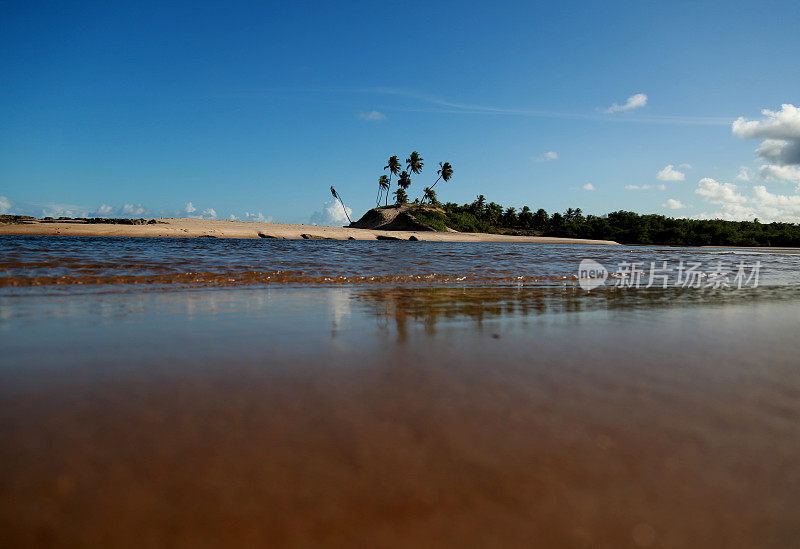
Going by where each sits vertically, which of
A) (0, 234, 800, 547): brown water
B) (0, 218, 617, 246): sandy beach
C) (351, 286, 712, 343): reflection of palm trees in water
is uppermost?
(0, 218, 617, 246): sandy beach

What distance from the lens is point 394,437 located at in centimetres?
176

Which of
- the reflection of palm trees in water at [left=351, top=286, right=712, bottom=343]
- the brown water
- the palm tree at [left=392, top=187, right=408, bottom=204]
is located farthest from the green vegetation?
the brown water

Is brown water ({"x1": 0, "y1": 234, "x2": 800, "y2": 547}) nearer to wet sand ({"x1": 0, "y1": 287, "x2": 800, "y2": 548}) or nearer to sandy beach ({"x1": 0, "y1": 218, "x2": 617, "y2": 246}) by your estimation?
wet sand ({"x1": 0, "y1": 287, "x2": 800, "y2": 548})

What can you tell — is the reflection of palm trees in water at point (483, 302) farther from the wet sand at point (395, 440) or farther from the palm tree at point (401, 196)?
the palm tree at point (401, 196)

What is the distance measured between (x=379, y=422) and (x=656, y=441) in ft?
4.04

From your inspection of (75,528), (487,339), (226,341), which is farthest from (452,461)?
(226,341)

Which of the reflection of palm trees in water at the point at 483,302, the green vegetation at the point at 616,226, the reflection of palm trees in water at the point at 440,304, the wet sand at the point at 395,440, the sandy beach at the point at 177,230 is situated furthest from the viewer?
the green vegetation at the point at 616,226

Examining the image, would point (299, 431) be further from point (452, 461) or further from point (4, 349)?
point (4, 349)

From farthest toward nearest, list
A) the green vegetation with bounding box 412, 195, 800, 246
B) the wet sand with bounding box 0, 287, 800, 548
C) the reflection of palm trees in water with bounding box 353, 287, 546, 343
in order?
the green vegetation with bounding box 412, 195, 800, 246 → the reflection of palm trees in water with bounding box 353, 287, 546, 343 → the wet sand with bounding box 0, 287, 800, 548

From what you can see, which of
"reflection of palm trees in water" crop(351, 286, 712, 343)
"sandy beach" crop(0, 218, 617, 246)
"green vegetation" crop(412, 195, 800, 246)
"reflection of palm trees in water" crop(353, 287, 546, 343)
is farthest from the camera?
"green vegetation" crop(412, 195, 800, 246)

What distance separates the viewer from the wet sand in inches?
49.3

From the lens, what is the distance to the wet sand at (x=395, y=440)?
1.25m

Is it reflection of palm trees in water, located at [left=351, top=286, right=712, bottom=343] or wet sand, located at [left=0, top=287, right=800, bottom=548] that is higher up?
wet sand, located at [left=0, top=287, right=800, bottom=548]

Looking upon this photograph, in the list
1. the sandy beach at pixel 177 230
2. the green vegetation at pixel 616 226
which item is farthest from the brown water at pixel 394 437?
the green vegetation at pixel 616 226
